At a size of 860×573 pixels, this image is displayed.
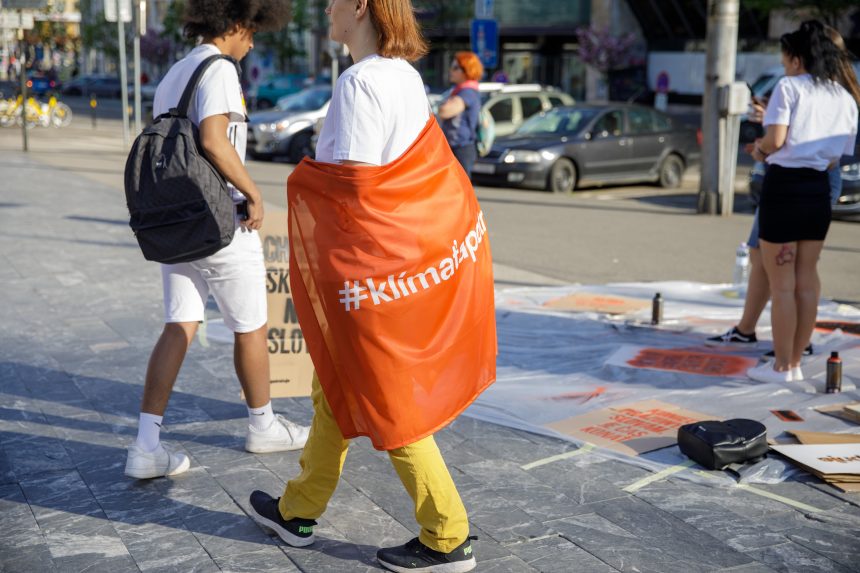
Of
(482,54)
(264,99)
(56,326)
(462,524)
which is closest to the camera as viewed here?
(462,524)

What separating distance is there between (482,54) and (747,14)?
21.9m

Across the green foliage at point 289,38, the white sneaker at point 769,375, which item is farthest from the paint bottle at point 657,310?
the green foliage at point 289,38

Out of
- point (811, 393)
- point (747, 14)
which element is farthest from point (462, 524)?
point (747, 14)

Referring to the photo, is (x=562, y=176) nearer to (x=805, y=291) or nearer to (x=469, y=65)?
(x=469, y=65)

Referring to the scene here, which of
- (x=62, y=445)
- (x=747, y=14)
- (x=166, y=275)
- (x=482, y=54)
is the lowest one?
(x=62, y=445)

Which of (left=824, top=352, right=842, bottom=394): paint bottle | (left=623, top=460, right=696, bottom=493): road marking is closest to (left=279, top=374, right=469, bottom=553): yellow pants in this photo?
(left=623, top=460, right=696, bottom=493): road marking

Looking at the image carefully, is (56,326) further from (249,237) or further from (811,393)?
(811,393)

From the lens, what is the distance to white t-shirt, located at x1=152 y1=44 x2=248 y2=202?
13.1 ft

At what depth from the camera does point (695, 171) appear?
67.5 ft

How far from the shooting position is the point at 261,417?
4.45 metres

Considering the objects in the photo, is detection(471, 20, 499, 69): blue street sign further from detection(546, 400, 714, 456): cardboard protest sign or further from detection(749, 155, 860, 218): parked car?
detection(546, 400, 714, 456): cardboard protest sign

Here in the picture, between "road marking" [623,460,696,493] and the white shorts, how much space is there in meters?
1.58

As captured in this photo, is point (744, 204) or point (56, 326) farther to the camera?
point (744, 204)

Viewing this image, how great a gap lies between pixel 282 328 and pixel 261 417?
31.5 inches
